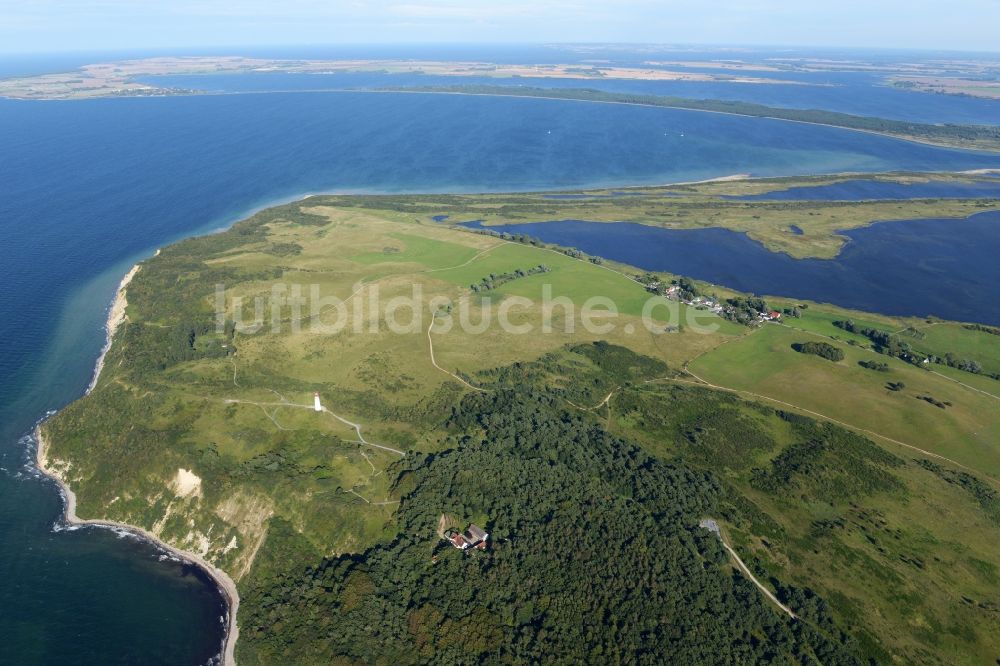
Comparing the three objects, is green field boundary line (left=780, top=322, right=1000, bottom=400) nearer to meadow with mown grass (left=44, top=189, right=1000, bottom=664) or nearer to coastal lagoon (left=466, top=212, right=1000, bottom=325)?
meadow with mown grass (left=44, top=189, right=1000, bottom=664)

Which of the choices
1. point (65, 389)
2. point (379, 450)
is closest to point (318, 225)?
point (65, 389)

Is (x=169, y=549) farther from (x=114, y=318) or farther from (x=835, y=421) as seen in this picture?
(x=835, y=421)

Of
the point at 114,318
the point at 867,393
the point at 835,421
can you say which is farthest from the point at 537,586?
the point at 114,318

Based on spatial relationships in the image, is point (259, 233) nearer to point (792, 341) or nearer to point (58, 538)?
point (58, 538)

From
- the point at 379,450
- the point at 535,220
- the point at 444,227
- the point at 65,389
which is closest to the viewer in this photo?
the point at 379,450

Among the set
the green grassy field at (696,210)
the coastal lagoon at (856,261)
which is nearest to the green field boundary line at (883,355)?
the coastal lagoon at (856,261)

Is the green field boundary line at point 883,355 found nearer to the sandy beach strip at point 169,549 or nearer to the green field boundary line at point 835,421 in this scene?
the green field boundary line at point 835,421

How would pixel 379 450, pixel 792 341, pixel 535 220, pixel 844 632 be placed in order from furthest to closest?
pixel 535 220
pixel 792 341
pixel 379 450
pixel 844 632
